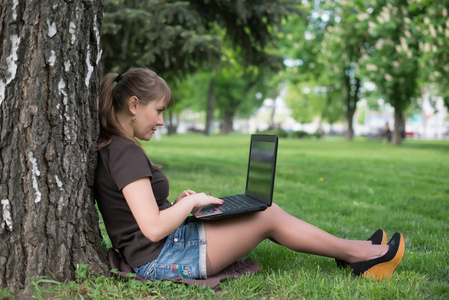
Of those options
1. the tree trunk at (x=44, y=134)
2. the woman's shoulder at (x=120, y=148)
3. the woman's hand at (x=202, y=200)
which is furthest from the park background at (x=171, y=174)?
the woman's hand at (x=202, y=200)

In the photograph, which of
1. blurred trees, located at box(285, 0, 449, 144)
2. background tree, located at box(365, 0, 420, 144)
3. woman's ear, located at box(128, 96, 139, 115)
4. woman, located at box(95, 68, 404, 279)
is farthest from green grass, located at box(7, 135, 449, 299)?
background tree, located at box(365, 0, 420, 144)

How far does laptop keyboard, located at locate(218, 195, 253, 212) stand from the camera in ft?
8.84

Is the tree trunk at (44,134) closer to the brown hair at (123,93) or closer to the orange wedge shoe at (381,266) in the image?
the brown hair at (123,93)

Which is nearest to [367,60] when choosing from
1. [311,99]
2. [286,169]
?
[286,169]

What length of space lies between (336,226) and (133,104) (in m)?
2.96

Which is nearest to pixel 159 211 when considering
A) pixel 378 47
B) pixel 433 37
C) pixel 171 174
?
pixel 171 174

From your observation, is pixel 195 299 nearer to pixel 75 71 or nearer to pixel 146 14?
pixel 75 71

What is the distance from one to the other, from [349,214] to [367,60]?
18.2 m

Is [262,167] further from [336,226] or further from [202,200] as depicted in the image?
[336,226]

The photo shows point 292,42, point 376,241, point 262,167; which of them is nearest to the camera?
point 262,167

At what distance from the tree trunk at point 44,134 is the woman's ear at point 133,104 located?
0.82ft

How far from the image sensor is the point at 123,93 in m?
2.67

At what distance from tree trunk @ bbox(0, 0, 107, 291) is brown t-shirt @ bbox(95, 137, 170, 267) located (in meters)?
0.11

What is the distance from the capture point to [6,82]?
7.64 feet
